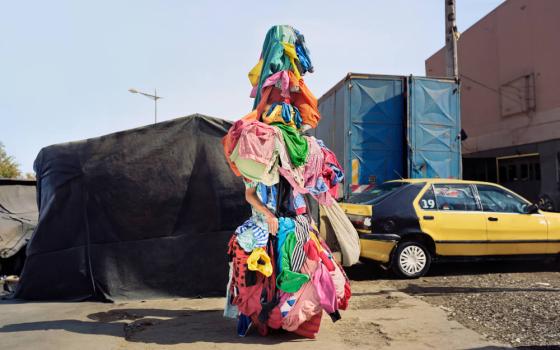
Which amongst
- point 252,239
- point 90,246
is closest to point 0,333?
point 90,246

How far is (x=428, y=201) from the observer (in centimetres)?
721

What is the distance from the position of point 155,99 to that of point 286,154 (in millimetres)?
24328

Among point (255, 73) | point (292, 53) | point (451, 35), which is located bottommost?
point (255, 73)

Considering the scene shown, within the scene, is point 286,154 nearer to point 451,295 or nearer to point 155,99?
point 451,295

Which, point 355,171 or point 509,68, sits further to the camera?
point 509,68

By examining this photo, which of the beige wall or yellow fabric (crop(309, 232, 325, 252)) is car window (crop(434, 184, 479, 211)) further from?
the beige wall

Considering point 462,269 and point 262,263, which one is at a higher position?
point 262,263

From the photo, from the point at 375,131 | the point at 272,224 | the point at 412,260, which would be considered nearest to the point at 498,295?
the point at 412,260

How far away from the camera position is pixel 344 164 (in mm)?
9344

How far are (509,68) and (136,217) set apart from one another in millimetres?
14992

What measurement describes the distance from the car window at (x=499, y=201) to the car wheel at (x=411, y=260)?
1276 mm

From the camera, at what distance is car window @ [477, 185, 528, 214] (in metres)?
7.39

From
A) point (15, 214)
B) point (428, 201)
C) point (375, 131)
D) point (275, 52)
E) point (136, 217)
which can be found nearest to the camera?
point (275, 52)

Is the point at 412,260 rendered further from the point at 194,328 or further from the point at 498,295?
the point at 194,328
